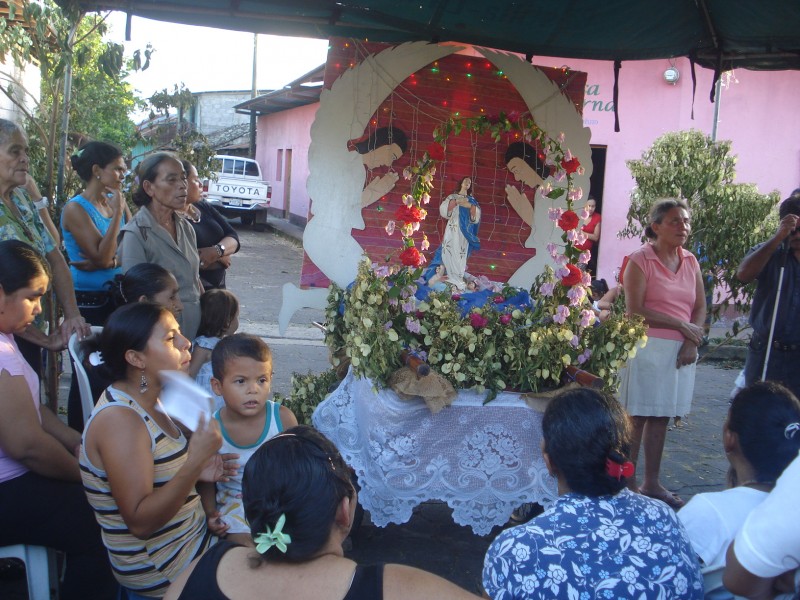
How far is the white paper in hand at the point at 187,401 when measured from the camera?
6.81 ft

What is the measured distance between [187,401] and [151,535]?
1.78 ft

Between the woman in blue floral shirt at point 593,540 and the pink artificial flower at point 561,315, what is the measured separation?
1.66m

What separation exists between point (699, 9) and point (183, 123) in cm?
571

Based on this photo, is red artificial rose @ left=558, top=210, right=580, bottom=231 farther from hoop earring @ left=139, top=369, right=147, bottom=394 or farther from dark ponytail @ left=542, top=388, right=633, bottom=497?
hoop earring @ left=139, top=369, right=147, bottom=394

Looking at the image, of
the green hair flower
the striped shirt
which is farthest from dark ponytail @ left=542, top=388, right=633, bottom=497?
the striped shirt

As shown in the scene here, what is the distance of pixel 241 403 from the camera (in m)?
2.96

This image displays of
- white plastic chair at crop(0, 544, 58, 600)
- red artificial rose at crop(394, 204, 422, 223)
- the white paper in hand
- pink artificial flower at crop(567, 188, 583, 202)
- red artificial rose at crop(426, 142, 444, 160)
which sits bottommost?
white plastic chair at crop(0, 544, 58, 600)

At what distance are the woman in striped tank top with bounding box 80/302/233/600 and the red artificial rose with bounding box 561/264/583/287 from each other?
1.94 metres

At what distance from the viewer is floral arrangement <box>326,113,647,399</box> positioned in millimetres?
3621

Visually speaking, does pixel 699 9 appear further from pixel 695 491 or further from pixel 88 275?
pixel 88 275

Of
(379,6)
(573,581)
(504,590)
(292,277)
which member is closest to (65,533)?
(504,590)

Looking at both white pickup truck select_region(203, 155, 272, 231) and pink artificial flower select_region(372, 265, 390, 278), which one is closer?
pink artificial flower select_region(372, 265, 390, 278)

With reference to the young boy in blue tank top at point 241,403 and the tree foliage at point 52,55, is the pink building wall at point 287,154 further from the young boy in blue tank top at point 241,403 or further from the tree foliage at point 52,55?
the young boy in blue tank top at point 241,403

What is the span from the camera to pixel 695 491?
200 inches
